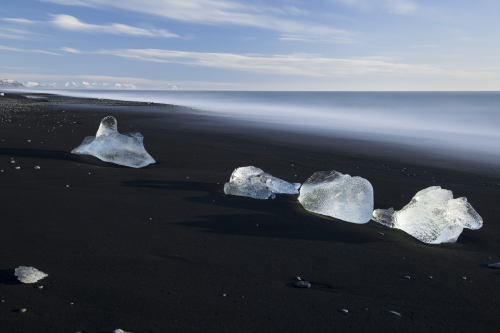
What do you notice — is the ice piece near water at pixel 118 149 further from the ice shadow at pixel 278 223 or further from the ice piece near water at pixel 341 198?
the ice piece near water at pixel 341 198

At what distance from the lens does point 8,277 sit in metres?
2.54

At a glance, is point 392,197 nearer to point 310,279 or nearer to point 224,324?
point 310,279

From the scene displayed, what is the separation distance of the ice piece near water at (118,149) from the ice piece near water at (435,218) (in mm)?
3509

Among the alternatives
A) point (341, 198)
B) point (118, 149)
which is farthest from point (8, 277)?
point (118, 149)

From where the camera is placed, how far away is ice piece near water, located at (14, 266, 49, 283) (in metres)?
2.49

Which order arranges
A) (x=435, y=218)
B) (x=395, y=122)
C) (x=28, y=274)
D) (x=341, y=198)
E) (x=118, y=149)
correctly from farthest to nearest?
(x=395, y=122) < (x=118, y=149) < (x=341, y=198) < (x=435, y=218) < (x=28, y=274)

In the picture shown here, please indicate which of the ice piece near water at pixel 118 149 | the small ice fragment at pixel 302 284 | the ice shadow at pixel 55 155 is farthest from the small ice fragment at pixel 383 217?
the ice shadow at pixel 55 155

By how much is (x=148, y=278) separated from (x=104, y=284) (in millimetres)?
262

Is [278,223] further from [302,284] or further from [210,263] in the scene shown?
[302,284]

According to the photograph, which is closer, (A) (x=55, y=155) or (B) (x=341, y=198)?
(B) (x=341, y=198)

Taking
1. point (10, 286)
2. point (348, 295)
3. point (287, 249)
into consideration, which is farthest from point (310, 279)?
point (10, 286)

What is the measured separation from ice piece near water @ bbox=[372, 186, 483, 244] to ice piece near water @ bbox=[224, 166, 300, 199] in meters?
1.14

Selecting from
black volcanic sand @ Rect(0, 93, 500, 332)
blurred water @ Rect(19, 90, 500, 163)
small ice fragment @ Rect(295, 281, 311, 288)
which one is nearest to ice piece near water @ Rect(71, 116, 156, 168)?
black volcanic sand @ Rect(0, 93, 500, 332)

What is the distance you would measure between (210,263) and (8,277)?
122 centimetres
